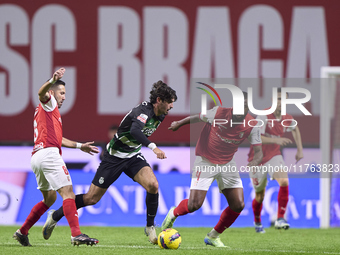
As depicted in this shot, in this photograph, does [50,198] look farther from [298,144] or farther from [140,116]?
[298,144]

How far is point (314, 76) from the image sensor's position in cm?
1412

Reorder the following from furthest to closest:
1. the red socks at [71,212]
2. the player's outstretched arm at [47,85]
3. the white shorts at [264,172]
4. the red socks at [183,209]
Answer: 1. the white shorts at [264,172]
2. the red socks at [183,209]
3. the red socks at [71,212]
4. the player's outstretched arm at [47,85]

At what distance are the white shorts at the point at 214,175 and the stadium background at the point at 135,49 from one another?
6.28 meters

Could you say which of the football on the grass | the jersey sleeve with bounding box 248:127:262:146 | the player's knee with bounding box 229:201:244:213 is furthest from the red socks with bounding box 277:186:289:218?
the football on the grass

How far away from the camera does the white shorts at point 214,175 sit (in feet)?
24.8

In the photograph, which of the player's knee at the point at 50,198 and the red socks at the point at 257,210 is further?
the red socks at the point at 257,210

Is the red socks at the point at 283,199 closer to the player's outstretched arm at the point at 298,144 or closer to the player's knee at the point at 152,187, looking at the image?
the player's outstretched arm at the point at 298,144

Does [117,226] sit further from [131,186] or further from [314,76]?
[314,76]

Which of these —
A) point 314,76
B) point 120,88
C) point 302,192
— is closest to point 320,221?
point 302,192

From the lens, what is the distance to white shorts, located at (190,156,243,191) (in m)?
7.57

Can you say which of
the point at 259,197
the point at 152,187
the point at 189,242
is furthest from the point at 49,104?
the point at 259,197

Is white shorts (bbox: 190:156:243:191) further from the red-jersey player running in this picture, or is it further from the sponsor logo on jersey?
the sponsor logo on jersey

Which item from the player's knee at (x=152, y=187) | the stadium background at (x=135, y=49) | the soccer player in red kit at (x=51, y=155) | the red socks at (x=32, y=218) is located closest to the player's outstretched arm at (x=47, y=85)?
the soccer player in red kit at (x=51, y=155)

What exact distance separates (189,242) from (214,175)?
1045mm
